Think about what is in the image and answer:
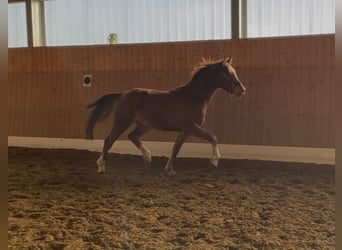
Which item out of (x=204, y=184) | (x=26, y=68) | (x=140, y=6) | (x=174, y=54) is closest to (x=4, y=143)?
(x=204, y=184)

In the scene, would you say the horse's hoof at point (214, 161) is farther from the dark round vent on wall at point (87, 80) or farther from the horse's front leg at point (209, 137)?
the dark round vent on wall at point (87, 80)

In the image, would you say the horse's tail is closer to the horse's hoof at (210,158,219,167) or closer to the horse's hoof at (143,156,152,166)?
the horse's hoof at (143,156,152,166)

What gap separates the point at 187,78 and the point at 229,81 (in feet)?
1.21

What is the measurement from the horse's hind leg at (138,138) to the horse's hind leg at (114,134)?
0.07 meters

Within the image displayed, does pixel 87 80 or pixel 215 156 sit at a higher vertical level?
pixel 87 80

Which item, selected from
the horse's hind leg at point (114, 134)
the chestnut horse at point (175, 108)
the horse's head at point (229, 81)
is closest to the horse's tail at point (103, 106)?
the chestnut horse at point (175, 108)

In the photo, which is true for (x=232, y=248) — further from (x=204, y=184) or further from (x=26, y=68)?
(x=26, y=68)

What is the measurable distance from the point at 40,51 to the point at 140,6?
110 cm

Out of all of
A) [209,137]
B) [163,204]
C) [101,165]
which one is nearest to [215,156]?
[209,137]

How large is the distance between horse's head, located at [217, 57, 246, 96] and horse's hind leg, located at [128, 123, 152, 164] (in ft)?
2.01

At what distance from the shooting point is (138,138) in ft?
9.68

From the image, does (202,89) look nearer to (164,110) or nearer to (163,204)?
(164,110)

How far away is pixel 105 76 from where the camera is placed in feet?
11.3

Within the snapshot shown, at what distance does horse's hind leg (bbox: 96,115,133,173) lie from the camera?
2.91 m
